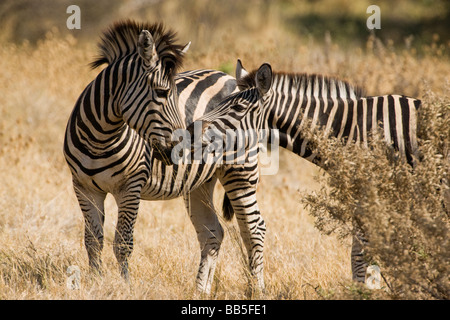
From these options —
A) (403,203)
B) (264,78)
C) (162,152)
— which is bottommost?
(403,203)

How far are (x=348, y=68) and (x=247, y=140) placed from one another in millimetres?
7329

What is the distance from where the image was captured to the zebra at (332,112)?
5152 mm

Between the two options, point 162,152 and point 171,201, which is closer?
point 162,152

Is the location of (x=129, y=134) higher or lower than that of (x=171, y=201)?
higher

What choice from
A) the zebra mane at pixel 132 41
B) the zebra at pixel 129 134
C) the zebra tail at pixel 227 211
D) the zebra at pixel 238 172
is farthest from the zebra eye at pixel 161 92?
the zebra tail at pixel 227 211

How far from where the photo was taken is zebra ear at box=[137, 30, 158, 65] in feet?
14.3

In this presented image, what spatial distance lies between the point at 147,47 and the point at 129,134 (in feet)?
3.06

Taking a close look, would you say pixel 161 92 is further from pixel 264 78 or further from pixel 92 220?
pixel 92 220

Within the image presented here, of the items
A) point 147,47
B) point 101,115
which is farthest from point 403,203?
point 101,115

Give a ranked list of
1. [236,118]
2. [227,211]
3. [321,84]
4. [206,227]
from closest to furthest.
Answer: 1. [236,118]
2. [321,84]
3. [206,227]
4. [227,211]

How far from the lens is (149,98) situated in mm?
4422
